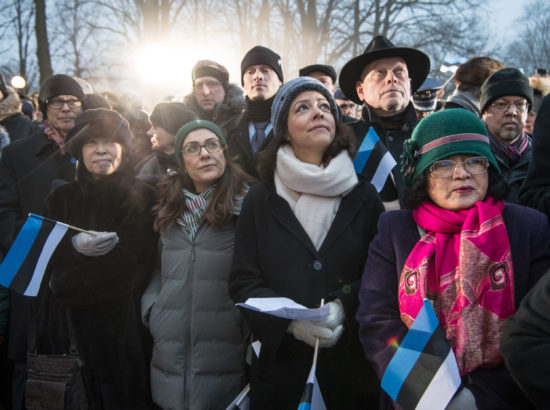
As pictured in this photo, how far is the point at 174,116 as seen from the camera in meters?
3.85

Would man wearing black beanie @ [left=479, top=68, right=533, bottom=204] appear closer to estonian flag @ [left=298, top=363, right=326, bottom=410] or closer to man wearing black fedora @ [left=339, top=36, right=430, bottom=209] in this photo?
man wearing black fedora @ [left=339, top=36, right=430, bottom=209]

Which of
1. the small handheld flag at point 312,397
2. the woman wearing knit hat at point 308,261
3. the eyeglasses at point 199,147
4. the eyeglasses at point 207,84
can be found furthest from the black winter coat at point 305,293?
the eyeglasses at point 207,84

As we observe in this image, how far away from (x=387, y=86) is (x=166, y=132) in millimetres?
2117

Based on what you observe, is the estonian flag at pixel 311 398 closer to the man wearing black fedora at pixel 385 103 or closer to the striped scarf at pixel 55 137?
the man wearing black fedora at pixel 385 103

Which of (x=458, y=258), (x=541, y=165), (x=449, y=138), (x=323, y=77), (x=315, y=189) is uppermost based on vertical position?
(x=323, y=77)

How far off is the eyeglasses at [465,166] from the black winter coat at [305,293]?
0.49 m

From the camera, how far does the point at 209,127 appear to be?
288cm

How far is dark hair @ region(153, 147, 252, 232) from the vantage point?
8.55 feet

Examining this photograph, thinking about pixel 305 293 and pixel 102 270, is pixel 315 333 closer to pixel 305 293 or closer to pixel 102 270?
pixel 305 293

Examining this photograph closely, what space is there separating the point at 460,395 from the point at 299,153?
1.47 meters

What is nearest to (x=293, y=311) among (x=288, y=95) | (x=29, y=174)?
(x=288, y=95)

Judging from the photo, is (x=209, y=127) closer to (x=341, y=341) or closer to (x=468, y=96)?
(x=341, y=341)

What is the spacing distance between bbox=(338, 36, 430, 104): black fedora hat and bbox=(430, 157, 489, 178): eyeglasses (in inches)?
59.0

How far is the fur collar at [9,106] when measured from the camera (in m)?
4.48
